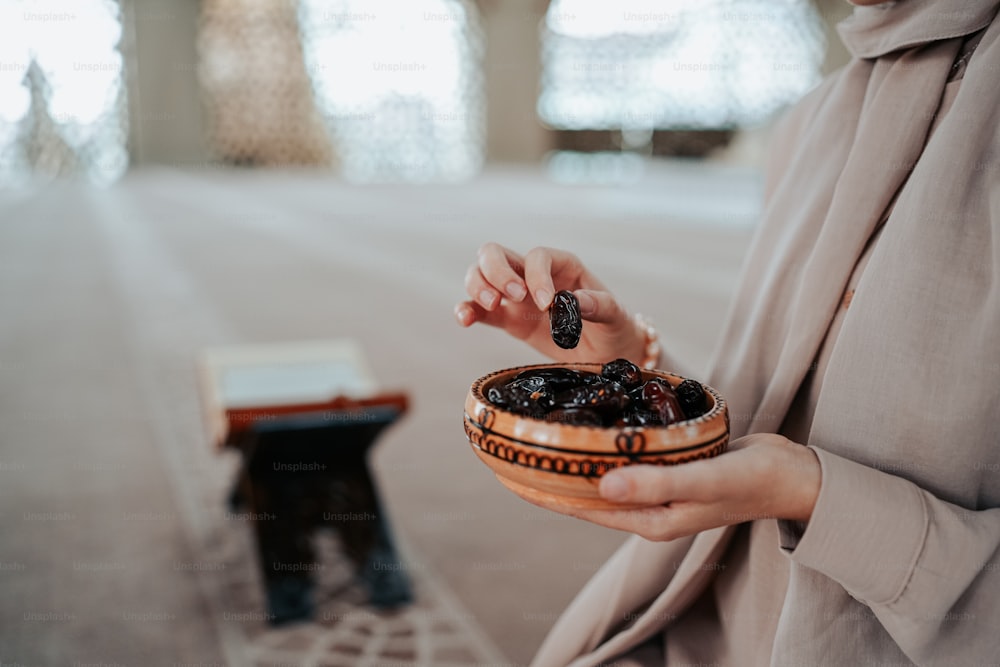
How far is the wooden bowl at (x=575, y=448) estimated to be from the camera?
616 mm

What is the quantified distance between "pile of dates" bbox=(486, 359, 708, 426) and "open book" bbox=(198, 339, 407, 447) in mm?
1129

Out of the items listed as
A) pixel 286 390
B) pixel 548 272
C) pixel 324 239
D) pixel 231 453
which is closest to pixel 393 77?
pixel 324 239

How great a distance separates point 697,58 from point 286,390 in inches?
451

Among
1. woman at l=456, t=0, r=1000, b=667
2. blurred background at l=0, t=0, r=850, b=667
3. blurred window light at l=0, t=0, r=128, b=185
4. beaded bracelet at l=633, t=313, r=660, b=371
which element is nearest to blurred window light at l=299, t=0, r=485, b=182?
blurred background at l=0, t=0, r=850, b=667

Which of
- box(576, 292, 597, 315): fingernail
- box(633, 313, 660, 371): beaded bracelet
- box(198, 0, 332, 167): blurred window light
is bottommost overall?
box(198, 0, 332, 167): blurred window light

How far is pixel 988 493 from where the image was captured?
0.71 m

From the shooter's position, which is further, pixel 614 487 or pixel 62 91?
pixel 62 91

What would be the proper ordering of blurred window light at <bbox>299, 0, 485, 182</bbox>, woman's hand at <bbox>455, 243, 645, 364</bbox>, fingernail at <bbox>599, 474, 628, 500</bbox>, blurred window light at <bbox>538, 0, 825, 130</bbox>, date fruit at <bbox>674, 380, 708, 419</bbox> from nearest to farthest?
fingernail at <bbox>599, 474, 628, 500</bbox>, date fruit at <bbox>674, 380, 708, 419</bbox>, woman's hand at <bbox>455, 243, 645, 364</bbox>, blurred window light at <bbox>538, 0, 825, 130</bbox>, blurred window light at <bbox>299, 0, 485, 182</bbox>

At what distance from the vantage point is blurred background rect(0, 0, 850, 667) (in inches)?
76.9

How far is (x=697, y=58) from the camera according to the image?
12.2 meters

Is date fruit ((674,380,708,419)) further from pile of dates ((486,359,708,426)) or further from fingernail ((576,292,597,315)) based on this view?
fingernail ((576,292,597,315))

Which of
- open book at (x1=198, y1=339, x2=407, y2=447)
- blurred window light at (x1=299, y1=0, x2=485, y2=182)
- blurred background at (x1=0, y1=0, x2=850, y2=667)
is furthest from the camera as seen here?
blurred window light at (x1=299, y1=0, x2=485, y2=182)

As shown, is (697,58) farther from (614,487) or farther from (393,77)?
(614,487)

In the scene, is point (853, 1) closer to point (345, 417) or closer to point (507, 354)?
point (345, 417)
